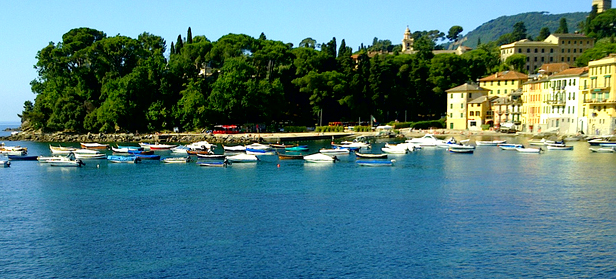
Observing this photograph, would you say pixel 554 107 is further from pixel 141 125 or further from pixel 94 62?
pixel 94 62

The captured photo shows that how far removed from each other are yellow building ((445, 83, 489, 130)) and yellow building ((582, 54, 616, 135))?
21873 mm

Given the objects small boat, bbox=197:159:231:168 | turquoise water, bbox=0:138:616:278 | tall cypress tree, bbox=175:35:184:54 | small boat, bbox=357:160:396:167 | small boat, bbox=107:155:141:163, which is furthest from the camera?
tall cypress tree, bbox=175:35:184:54

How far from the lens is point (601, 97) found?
8588 centimetres

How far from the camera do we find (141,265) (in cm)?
2681

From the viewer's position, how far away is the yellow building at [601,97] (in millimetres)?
84438

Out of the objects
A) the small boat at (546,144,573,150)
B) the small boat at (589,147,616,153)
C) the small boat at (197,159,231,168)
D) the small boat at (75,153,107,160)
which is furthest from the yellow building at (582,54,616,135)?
the small boat at (75,153,107,160)

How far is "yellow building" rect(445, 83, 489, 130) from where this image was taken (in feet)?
355

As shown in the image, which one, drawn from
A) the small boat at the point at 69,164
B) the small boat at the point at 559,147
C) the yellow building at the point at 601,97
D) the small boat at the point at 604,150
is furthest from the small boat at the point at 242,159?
the yellow building at the point at 601,97

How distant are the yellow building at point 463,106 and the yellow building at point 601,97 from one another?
71.8 feet

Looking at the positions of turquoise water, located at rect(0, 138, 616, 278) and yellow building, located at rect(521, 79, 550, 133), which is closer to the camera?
turquoise water, located at rect(0, 138, 616, 278)

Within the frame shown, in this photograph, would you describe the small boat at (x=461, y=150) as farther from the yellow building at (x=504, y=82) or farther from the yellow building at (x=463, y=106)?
the yellow building at (x=504, y=82)

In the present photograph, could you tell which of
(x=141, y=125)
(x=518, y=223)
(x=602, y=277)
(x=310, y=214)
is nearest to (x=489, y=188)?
(x=518, y=223)

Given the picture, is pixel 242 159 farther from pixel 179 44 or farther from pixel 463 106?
pixel 179 44

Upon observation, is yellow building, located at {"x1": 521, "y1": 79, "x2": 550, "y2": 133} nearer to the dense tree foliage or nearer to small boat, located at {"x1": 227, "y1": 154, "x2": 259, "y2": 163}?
the dense tree foliage
